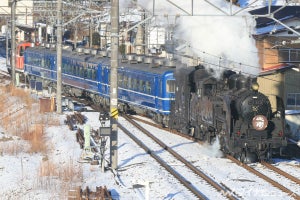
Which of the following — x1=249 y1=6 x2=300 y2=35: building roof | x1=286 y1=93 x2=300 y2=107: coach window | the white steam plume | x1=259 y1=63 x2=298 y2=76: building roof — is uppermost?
x1=249 y1=6 x2=300 y2=35: building roof

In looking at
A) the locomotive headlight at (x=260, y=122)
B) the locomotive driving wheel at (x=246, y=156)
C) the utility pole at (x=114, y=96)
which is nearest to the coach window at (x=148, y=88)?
the locomotive driving wheel at (x=246, y=156)

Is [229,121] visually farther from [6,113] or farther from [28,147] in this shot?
[6,113]

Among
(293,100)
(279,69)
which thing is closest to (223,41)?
(279,69)

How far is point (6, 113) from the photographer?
31438mm

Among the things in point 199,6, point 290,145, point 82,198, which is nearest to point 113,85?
point 82,198

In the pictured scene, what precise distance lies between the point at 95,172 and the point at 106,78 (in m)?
16.3

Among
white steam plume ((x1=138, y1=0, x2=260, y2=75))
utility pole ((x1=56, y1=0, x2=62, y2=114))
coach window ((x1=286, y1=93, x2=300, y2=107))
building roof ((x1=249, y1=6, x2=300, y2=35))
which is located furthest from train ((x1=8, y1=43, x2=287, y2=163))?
coach window ((x1=286, y1=93, x2=300, y2=107))

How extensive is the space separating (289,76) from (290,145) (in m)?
13.9

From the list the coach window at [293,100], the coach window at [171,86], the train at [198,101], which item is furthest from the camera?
the coach window at [293,100]

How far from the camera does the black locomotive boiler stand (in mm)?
18203

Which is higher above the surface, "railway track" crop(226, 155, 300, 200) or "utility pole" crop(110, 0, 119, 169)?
"utility pole" crop(110, 0, 119, 169)

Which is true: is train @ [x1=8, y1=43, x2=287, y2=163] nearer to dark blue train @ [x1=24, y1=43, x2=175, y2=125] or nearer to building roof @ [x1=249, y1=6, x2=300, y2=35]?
dark blue train @ [x1=24, y1=43, x2=175, y2=125]

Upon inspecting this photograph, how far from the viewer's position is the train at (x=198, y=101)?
1833 cm

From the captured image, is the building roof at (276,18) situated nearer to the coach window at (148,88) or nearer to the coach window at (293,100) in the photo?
the coach window at (293,100)
